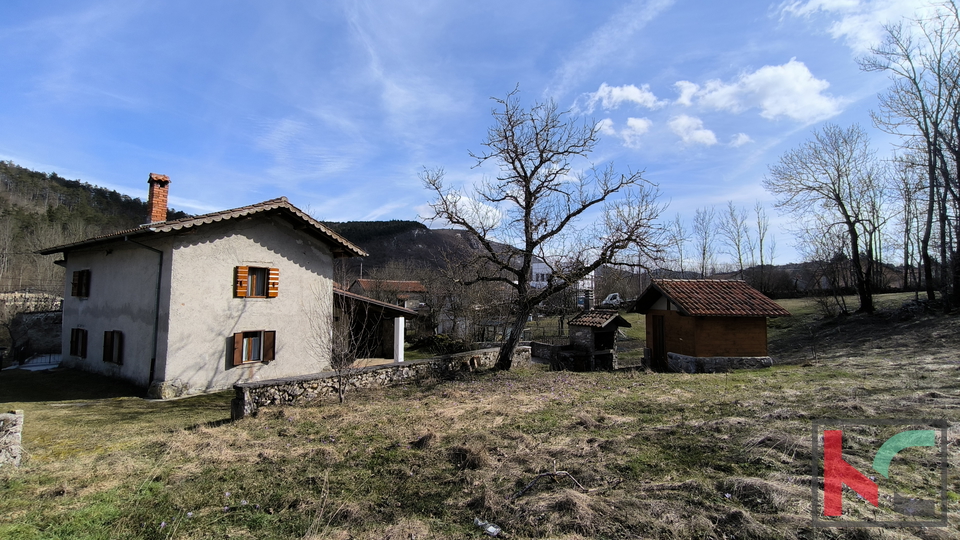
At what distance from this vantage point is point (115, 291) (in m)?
15.2

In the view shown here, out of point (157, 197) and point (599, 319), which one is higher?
point (157, 197)

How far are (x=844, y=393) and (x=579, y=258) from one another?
731 cm

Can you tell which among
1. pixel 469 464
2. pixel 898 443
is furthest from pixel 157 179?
pixel 898 443

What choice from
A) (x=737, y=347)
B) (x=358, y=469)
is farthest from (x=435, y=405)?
(x=737, y=347)

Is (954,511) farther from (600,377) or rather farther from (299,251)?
(299,251)

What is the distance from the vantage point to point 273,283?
1498cm

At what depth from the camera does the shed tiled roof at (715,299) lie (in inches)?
626

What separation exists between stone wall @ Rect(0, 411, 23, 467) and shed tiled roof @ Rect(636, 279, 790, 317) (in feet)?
56.5

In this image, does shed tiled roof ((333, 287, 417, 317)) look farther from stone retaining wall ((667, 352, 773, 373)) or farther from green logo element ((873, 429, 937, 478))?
green logo element ((873, 429, 937, 478))

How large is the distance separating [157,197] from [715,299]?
21.5 m

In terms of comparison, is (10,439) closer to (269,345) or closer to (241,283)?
(241,283)

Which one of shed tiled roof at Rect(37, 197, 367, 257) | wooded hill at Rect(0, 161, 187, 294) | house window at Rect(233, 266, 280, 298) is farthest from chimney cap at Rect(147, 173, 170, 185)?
wooded hill at Rect(0, 161, 187, 294)

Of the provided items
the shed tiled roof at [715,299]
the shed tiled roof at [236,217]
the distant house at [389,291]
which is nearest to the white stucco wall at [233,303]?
the shed tiled roof at [236,217]

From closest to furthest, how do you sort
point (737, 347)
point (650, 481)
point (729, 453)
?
1. point (650, 481)
2. point (729, 453)
3. point (737, 347)
